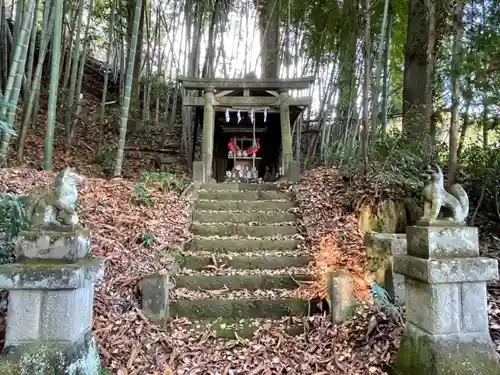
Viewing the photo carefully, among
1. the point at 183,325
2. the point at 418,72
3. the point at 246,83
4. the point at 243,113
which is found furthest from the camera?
the point at 243,113

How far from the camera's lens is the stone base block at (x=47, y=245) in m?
1.94

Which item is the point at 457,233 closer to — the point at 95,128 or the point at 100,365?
the point at 100,365

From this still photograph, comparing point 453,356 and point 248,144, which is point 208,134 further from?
point 453,356

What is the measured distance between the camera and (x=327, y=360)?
96.4 inches

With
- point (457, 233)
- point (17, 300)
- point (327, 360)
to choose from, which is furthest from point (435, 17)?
point (17, 300)

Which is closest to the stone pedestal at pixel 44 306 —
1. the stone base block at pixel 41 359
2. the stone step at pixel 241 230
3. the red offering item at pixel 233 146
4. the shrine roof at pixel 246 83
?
the stone base block at pixel 41 359

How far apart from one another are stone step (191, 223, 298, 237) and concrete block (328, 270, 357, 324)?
62.9 inches

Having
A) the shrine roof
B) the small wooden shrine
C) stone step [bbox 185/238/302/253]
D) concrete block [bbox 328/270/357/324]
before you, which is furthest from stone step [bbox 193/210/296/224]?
the shrine roof

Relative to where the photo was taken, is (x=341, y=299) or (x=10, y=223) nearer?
(x=10, y=223)

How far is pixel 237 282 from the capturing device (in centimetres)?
349

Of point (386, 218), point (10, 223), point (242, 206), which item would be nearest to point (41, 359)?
point (10, 223)

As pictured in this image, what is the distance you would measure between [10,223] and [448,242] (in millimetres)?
2837

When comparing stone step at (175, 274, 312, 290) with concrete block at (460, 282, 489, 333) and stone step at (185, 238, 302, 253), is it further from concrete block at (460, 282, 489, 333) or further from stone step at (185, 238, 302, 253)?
concrete block at (460, 282, 489, 333)

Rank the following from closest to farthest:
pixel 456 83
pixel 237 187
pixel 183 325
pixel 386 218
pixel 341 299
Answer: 1. pixel 341 299
2. pixel 183 325
3. pixel 456 83
4. pixel 386 218
5. pixel 237 187
